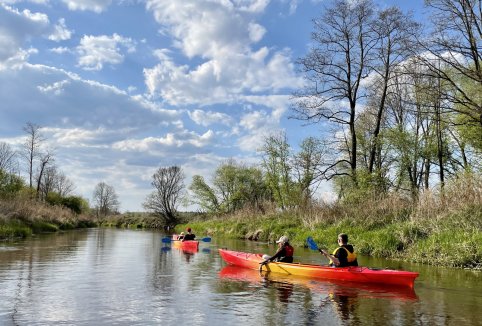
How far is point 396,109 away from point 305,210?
45.6ft

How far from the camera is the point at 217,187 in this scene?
196 ft

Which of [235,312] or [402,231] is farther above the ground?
[402,231]

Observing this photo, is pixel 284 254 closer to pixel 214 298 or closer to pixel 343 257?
pixel 343 257

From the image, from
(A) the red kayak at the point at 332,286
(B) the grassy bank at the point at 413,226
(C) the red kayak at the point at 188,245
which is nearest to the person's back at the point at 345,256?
(A) the red kayak at the point at 332,286

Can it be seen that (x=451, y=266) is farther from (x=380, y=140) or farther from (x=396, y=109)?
(x=396, y=109)

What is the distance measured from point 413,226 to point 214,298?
9.70 meters

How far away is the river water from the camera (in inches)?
302

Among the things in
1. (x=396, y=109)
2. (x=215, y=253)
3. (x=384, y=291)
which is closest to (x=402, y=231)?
(x=384, y=291)

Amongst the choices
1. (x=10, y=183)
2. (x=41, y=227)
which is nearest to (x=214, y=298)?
(x=41, y=227)

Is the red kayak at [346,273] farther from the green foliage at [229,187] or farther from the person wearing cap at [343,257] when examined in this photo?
the green foliage at [229,187]

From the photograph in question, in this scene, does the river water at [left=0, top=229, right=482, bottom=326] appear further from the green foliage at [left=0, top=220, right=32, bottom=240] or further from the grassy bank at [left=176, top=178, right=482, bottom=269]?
the green foliage at [left=0, top=220, right=32, bottom=240]

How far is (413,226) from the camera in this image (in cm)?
1638

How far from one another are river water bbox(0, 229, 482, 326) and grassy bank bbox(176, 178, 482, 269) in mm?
845

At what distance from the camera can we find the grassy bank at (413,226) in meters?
14.1
